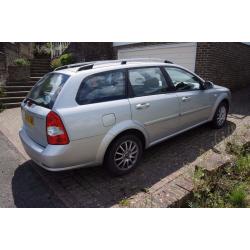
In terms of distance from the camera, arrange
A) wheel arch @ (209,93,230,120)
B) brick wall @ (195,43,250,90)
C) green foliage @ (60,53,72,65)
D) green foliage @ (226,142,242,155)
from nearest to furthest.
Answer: green foliage @ (226,142,242,155) → wheel arch @ (209,93,230,120) → brick wall @ (195,43,250,90) → green foliage @ (60,53,72,65)

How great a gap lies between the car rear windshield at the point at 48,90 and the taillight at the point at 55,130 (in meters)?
0.19

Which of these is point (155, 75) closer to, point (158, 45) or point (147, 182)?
point (147, 182)

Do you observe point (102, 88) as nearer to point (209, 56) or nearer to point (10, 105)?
point (209, 56)

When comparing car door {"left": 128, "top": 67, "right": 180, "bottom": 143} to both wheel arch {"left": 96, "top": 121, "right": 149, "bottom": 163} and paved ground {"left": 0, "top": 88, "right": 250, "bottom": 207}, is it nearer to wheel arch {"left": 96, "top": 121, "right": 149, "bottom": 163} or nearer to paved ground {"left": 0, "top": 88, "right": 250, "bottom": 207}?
wheel arch {"left": 96, "top": 121, "right": 149, "bottom": 163}

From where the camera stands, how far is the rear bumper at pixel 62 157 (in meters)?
3.08

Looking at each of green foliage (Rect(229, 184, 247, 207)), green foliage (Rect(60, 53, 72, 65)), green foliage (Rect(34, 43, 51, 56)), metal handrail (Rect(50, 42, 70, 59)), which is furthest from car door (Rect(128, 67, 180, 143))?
green foliage (Rect(34, 43, 51, 56))

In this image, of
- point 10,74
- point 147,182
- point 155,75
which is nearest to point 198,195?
point 147,182

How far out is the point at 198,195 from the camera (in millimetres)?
3143

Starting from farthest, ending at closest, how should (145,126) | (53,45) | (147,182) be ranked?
(53,45) → (145,126) → (147,182)

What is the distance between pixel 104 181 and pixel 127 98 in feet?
4.13

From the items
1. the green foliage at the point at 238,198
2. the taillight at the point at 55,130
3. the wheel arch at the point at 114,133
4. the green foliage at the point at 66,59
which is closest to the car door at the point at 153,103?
the wheel arch at the point at 114,133

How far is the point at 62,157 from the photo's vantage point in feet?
10.2

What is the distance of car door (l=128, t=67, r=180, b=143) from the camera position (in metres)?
3.68

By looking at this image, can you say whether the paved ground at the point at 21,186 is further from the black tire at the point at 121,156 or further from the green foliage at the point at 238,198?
the green foliage at the point at 238,198
